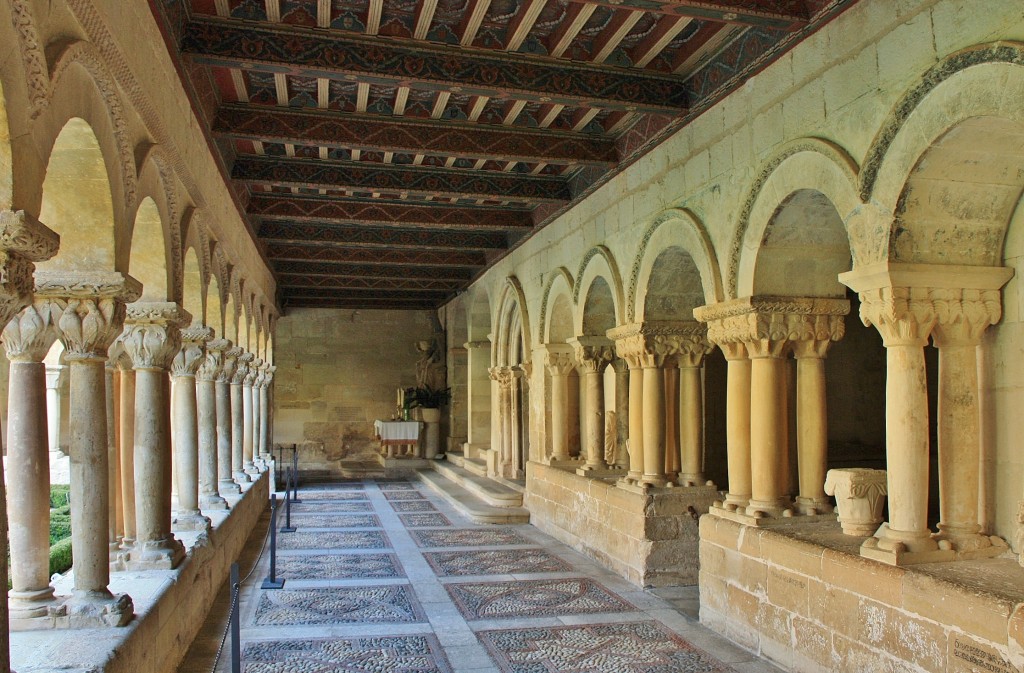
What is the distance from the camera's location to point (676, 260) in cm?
749

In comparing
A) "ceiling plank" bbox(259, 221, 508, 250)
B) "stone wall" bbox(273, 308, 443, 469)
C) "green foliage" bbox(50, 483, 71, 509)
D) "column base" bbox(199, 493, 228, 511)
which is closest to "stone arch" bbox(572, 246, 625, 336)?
"ceiling plank" bbox(259, 221, 508, 250)

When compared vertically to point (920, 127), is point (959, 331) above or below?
below

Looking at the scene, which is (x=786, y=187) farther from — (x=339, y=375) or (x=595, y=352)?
(x=339, y=375)

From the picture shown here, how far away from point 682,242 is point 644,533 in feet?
8.00

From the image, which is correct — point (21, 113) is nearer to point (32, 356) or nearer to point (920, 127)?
point (32, 356)

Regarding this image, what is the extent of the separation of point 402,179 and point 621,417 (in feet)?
11.2

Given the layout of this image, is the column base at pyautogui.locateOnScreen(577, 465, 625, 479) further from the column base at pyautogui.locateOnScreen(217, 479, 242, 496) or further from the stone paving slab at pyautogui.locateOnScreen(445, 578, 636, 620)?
the column base at pyautogui.locateOnScreen(217, 479, 242, 496)

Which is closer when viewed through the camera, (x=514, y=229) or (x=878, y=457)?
(x=878, y=457)

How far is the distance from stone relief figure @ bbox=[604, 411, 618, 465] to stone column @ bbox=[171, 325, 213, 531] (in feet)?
13.5

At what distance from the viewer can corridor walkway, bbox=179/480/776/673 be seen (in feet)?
17.4

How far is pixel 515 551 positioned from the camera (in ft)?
29.7

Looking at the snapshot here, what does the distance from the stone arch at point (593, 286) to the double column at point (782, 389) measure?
271 cm

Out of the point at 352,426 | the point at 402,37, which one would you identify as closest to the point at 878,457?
the point at 402,37

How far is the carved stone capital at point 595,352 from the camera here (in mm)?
9312
